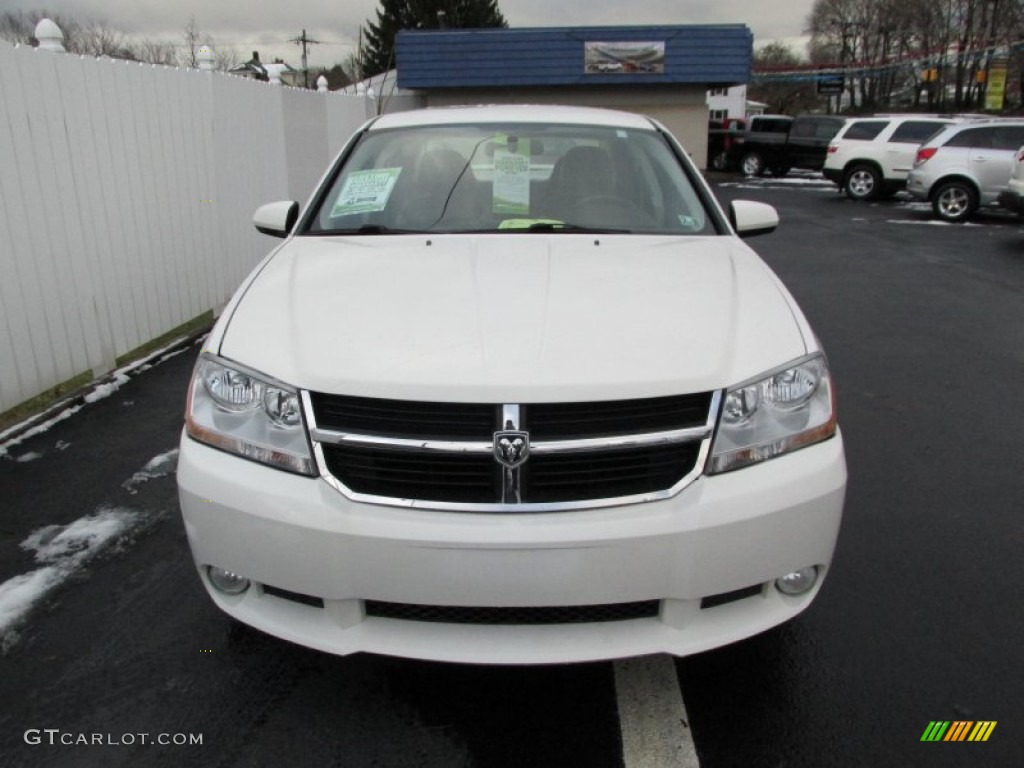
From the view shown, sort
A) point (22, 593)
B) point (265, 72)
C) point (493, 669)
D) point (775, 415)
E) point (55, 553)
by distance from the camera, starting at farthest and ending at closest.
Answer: point (265, 72)
point (55, 553)
point (22, 593)
point (493, 669)
point (775, 415)

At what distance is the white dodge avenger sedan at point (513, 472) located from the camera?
76.3 inches

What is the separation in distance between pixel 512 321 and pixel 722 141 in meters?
27.3

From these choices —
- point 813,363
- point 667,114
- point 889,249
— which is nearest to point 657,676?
point 813,363

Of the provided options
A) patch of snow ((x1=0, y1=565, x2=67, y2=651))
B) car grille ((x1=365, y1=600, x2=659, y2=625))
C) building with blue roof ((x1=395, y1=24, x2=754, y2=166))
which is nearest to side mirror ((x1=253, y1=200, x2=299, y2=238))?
patch of snow ((x1=0, y1=565, x2=67, y2=651))

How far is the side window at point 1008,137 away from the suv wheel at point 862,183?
4008 millimetres

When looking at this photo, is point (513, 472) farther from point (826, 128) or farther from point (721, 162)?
point (721, 162)

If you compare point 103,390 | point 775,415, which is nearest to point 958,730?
point 775,415

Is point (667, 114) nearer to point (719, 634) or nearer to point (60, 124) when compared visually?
point (60, 124)

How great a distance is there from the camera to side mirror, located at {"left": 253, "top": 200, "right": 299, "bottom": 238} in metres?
3.53

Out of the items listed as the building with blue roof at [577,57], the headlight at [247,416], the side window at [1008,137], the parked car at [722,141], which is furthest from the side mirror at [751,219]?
the parked car at [722,141]

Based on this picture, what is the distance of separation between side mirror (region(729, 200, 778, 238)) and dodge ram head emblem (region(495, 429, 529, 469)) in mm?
1941

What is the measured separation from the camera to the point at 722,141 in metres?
27.3

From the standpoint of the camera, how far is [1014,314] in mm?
7258

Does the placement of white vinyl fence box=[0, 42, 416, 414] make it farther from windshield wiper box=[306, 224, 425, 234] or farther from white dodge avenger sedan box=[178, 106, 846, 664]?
white dodge avenger sedan box=[178, 106, 846, 664]
